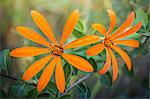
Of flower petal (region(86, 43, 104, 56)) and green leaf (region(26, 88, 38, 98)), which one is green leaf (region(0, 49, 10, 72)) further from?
flower petal (region(86, 43, 104, 56))

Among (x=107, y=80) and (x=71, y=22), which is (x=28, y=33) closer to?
(x=71, y=22)

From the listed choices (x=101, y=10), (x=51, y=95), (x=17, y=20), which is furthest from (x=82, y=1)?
(x=51, y=95)

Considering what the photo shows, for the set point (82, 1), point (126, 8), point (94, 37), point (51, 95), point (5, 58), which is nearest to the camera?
point (94, 37)

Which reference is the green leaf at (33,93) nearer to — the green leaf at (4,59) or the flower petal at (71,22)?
the green leaf at (4,59)

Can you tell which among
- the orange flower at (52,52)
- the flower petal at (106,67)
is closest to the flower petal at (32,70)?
the orange flower at (52,52)

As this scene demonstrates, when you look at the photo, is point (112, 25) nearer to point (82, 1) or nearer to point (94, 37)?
point (94, 37)

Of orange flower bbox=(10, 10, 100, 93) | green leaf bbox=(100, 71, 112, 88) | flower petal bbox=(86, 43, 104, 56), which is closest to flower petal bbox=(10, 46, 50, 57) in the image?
orange flower bbox=(10, 10, 100, 93)
